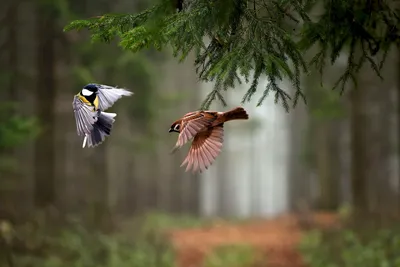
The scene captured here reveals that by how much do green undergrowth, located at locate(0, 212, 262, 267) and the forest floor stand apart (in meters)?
0.36

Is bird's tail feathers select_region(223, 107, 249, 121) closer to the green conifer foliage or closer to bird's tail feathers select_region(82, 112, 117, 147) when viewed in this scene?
the green conifer foliage

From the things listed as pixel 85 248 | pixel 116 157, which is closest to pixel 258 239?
pixel 85 248

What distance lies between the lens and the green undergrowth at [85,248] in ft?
35.5

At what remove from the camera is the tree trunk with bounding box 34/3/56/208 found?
14781 mm

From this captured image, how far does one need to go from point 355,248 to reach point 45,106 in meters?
7.85

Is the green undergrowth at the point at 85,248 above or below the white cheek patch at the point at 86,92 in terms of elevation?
below

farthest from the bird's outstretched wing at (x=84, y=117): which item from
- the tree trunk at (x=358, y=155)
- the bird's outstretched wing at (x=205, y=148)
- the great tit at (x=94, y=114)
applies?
the tree trunk at (x=358, y=155)

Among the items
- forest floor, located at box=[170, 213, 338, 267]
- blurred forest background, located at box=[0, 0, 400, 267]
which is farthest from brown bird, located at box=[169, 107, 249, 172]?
forest floor, located at box=[170, 213, 338, 267]

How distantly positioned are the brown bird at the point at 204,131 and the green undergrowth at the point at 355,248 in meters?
7.65

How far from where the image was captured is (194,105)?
26.0m

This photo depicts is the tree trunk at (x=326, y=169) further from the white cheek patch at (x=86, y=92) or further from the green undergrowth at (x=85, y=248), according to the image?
the white cheek patch at (x=86, y=92)

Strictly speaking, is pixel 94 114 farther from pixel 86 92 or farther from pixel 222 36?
pixel 222 36

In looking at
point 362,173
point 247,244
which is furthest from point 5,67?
point 362,173

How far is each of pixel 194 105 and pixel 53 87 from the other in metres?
11.5
